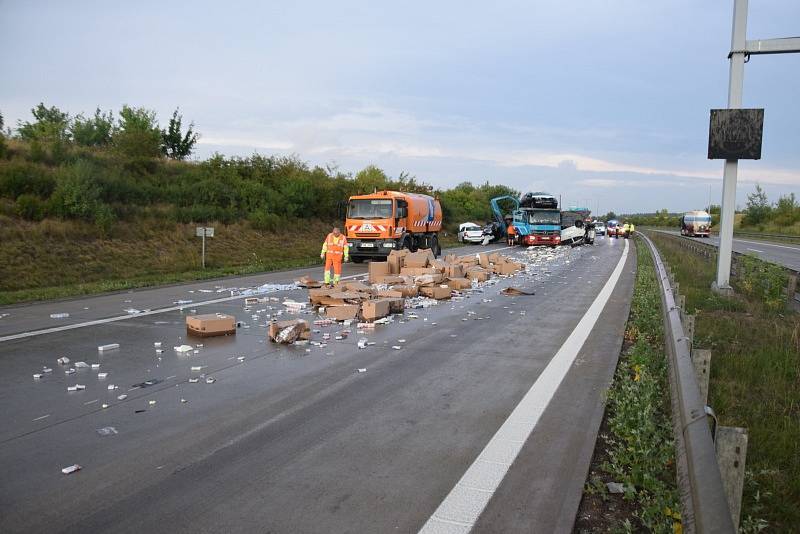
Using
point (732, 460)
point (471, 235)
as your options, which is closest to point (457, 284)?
point (732, 460)

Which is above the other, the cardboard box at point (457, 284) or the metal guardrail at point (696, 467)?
the metal guardrail at point (696, 467)

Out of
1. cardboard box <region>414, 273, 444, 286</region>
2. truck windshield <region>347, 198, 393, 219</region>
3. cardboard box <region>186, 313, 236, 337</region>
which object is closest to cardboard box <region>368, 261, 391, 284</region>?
cardboard box <region>414, 273, 444, 286</region>

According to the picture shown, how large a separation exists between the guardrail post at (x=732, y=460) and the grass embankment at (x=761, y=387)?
3.09 ft

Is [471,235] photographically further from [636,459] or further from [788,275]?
[636,459]

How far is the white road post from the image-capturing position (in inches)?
485

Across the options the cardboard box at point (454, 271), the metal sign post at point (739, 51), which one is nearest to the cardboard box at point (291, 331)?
the cardboard box at point (454, 271)

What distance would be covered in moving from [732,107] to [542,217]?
86.4 ft

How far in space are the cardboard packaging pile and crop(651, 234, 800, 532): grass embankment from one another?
16.8ft

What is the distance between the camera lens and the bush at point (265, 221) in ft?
101

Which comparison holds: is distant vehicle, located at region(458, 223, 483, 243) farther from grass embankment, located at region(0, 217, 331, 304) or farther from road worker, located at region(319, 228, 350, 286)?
road worker, located at region(319, 228, 350, 286)

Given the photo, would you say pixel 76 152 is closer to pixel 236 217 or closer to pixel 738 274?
pixel 236 217

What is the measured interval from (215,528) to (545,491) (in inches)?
81.8

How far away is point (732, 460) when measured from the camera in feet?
8.93

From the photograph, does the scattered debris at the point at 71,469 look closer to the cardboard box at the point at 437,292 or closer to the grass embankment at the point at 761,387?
the grass embankment at the point at 761,387
